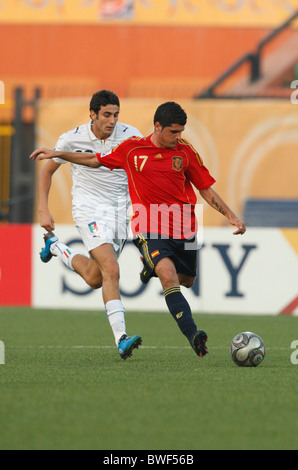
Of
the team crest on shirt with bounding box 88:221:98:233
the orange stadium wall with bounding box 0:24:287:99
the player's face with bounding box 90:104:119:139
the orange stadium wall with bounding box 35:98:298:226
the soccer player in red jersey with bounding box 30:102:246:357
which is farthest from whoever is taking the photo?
the orange stadium wall with bounding box 0:24:287:99

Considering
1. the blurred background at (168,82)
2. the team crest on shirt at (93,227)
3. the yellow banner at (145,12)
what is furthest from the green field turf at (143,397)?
the yellow banner at (145,12)

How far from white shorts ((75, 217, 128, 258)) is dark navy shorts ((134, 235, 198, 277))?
0.34 metres

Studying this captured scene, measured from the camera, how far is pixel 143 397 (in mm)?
5234

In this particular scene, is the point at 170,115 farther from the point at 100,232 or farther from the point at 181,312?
the point at 181,312

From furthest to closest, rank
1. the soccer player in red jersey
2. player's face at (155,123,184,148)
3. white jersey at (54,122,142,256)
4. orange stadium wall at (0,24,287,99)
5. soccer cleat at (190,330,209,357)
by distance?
orange stadium wall at (0,24,287,99)
white jersey at (54,122,142,256)
the soccer player in red jersey
player's face at (155,123,184,148)
soccer cleat at (190,330,209,357)

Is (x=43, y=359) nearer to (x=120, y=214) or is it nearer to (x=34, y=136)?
(x=120, y=214)

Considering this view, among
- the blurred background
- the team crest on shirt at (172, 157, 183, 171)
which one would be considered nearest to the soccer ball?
the team crest on shirt at (172, 157, 183, 171)

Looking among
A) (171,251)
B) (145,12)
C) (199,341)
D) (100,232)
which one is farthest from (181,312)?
(145,12)

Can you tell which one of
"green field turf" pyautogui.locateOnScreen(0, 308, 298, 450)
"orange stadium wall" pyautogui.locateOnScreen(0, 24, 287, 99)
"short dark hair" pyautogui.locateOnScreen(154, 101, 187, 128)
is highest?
"orange stadium wall" pyautogui.locateOnScreen(0, 24, 287, 99)

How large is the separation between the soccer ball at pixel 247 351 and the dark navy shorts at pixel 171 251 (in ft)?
2.73

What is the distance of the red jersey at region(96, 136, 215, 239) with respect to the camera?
718 cm
